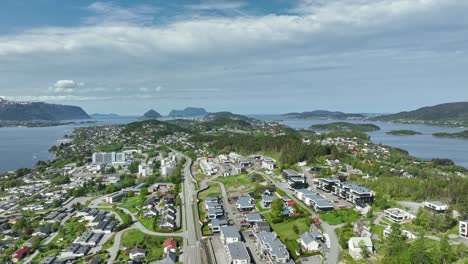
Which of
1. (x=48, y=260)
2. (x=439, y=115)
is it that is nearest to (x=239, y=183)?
(x=48, y=260)

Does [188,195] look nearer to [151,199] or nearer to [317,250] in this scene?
[151,199]

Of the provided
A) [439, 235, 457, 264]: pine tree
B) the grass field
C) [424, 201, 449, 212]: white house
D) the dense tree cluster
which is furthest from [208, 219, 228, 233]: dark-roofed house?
the dense tree cluster

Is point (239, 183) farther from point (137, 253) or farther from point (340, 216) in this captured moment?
point (137, 253)

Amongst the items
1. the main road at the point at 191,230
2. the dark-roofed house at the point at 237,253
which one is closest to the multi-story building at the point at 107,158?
the main road at the point at 191,230

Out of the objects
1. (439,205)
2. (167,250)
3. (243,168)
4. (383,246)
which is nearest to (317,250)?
(383,246)

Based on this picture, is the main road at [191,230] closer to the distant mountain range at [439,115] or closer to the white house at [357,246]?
the white house at [357,246]

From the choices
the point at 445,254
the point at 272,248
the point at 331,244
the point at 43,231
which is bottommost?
the point at 43,231
